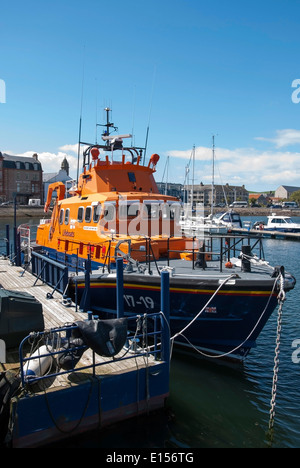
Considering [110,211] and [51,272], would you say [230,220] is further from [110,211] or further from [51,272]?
[51,272]

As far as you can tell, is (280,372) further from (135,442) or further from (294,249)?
(294,249)

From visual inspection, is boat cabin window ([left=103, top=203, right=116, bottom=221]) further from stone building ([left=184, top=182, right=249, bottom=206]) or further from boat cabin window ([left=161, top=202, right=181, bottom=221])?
stone building ([left=184, top=182, right=249, bottom=206])

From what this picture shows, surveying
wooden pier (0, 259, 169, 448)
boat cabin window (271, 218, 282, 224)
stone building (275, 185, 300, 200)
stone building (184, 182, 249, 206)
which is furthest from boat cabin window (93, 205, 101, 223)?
stone building (275, 185, 300, 200)

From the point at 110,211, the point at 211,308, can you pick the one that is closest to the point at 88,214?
the point at 110,211

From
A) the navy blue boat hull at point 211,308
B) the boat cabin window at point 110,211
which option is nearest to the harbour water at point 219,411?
the navy blue boat hull at point 211,308

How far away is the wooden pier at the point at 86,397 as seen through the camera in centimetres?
549

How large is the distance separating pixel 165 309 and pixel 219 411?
249 centimetres

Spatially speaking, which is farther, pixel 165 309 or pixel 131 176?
pixel 131 176

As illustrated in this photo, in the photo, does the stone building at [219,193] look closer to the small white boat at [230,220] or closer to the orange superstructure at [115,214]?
the small white boat at [230,220]

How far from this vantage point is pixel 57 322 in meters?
8.59

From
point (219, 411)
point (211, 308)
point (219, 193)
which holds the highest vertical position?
point (219, 193)

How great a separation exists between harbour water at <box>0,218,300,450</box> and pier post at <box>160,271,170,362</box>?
115 centimetres

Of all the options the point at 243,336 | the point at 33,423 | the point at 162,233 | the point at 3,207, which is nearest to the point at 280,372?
the point at 243,336
